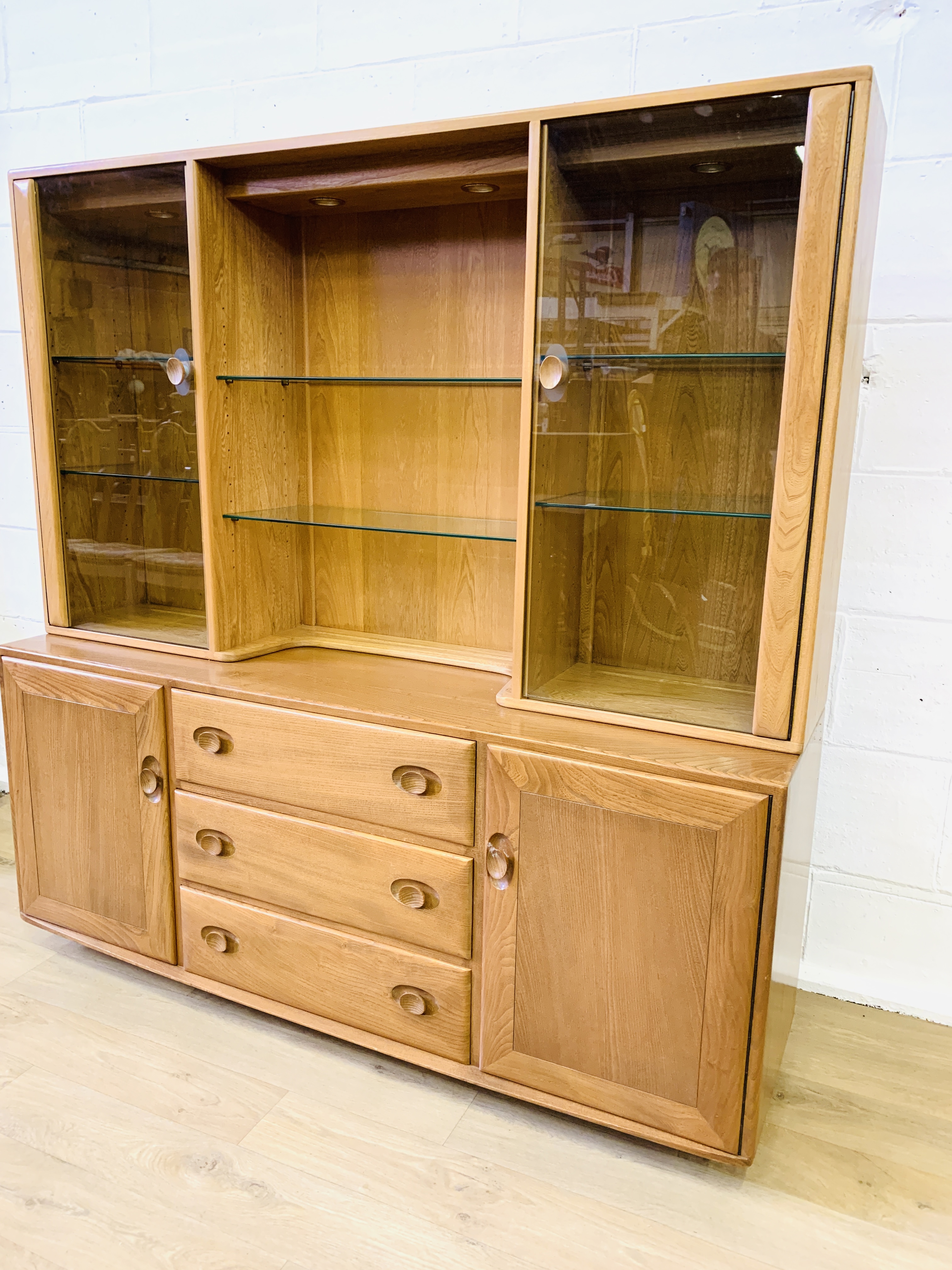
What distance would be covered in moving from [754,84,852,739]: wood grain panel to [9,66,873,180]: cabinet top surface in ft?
0.14

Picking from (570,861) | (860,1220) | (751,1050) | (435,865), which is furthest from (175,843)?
(860,1220)

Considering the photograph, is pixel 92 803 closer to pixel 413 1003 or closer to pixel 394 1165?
pixel 413 1003

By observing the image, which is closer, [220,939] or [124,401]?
[220,939]

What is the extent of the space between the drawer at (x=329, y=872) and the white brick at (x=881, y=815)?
88cm

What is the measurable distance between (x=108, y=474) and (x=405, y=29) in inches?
48.0

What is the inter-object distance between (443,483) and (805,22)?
1.13 meters

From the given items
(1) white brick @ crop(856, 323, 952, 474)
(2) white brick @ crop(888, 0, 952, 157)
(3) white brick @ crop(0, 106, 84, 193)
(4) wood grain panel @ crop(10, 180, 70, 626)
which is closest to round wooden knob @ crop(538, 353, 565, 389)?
(1) white brick @ crop(856, 323, 952, 474)

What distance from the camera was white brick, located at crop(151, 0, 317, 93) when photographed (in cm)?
214

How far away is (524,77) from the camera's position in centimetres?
194

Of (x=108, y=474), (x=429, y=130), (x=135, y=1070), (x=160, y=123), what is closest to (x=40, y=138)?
(x=160, y=123)

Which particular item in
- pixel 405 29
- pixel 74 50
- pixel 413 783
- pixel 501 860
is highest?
pixel 74 50

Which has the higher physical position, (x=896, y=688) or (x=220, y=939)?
(x=896, y=688)

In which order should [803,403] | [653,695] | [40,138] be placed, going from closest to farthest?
[803,403] < [653,695] < [40,138]

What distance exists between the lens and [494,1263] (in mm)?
1408
